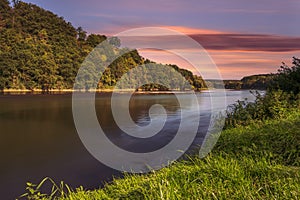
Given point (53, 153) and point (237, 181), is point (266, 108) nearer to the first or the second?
point (237, 181)

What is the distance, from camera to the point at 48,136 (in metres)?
13.3

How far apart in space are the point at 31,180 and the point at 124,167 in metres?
2.34

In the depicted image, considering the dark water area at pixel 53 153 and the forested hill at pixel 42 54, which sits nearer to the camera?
the dark water area at pixel 53 153

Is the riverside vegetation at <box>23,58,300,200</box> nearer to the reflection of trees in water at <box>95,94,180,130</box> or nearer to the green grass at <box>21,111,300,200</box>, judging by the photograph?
the green grass at <box>21,111,300,200</box>

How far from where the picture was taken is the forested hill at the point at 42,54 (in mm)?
55844

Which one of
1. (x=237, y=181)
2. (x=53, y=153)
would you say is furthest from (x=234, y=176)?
(x=53, y=153)

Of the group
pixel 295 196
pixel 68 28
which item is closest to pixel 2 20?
pixel 68 28

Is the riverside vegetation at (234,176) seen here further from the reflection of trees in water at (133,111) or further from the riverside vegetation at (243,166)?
the reflection of trees in water at (133,111)

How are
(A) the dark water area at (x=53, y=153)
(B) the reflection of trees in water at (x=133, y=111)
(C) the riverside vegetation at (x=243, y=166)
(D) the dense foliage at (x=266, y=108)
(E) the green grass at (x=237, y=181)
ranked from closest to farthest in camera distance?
(E) the green grass at (x=237, y=181) < (C) the riverside vegetation at (x=243, y=166) < (A) the dark water area at (x=53, y=153) < (D) the dense foliage at (x=266, y=108) < (B) the reflection of trees in water at (x=133, y=111)

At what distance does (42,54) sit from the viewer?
204 feet

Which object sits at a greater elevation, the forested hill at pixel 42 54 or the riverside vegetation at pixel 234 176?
the forested hill at pixel 42 54

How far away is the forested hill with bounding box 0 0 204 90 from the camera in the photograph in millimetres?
55844

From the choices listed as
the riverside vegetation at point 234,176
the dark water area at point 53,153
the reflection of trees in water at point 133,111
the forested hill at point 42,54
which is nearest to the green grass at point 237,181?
the riverside vegetation at point 234,176

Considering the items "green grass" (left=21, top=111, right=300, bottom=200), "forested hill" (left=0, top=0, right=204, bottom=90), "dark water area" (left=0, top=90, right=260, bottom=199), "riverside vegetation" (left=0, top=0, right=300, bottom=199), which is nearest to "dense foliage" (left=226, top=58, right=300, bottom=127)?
"riverside vegetation" (left=0, top=0, right=300, bottom=199)
